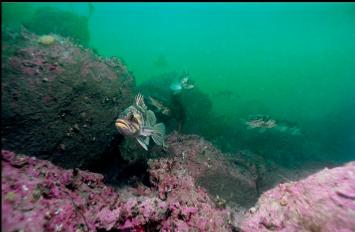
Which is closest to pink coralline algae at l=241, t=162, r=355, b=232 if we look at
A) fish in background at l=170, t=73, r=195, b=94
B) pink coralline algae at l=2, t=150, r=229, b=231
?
pink coralline algae at l=2, t=150, r=229, b=231

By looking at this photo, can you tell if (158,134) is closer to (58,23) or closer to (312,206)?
(312,206)

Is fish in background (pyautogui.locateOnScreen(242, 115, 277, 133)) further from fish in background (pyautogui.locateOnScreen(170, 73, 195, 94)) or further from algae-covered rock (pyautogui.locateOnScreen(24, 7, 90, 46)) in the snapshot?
algae-covered rock (pyautogui.locateOnScreen(24, 7, 90, 46))

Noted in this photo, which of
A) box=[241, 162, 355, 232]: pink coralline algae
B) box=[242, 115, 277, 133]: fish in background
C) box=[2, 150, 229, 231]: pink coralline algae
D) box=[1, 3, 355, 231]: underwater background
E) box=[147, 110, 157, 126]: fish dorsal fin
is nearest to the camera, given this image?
box=[2, 150, 229, 231]: pink coralline algae

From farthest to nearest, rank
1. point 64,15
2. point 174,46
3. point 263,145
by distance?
point 174,46 < point 64,15 < point 263,145

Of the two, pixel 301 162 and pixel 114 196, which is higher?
pixel 301 162

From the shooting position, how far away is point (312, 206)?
12.3ft

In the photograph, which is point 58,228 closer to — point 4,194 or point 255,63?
point 4,194

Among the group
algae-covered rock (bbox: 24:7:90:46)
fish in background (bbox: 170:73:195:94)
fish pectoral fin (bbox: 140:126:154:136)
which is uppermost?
algae-covered rock (bbox: 24:7:90:46)

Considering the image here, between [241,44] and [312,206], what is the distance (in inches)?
3847

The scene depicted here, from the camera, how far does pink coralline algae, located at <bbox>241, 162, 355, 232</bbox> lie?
3531 millimetres

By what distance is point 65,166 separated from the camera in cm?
381

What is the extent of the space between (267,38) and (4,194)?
82.9m

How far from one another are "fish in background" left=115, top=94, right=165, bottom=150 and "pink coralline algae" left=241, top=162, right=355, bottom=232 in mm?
2143

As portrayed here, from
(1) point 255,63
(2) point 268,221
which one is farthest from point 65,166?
(1) point 255,63
